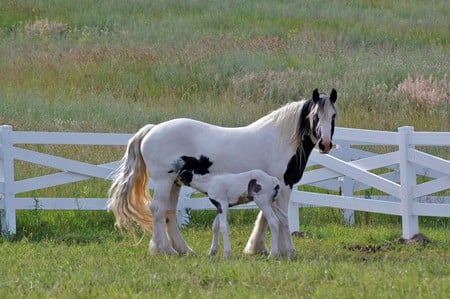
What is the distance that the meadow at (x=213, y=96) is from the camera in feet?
29.7

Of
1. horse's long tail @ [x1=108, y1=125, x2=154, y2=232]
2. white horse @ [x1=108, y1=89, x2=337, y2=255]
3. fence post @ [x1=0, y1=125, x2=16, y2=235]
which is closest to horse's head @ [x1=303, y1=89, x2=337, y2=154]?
white horse @ [x1=108, y1=89, x2=337, y2=255]

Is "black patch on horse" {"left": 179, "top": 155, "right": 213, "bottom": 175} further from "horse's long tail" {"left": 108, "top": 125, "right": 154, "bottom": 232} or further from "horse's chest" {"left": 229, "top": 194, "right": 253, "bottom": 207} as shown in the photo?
"horse's long tail" {"left": 108, "top": 125, "right": 154, "bottom": 232}

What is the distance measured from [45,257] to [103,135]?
3.06 metres

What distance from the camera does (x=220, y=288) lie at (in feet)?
28.5

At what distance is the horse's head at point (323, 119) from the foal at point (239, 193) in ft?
2.00

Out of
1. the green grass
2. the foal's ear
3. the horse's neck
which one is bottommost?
the green grass

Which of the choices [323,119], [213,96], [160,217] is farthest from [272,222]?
[213,96]

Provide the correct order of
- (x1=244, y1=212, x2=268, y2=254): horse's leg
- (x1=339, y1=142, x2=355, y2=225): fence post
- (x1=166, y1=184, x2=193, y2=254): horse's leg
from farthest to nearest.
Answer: (x1=339, y1=142, x2=355, y2=225): fence post
(x1=166, y1=184, x2=193, y2=254): horse's leg
(x1=244, y1=212, x2=268, y2=254): horse's leg

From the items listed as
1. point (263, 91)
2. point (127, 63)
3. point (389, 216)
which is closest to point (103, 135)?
point (389, 216)

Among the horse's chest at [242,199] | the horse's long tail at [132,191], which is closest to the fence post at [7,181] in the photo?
the horse's long tail at [132,191]

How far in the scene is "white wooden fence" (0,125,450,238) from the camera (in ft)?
41.5

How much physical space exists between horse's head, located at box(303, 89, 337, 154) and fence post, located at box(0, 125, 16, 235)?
4637 mm

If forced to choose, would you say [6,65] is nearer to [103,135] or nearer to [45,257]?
[103,135]

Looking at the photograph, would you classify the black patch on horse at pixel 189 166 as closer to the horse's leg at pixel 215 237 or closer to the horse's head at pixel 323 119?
the horse's leg at pixel 215 237
